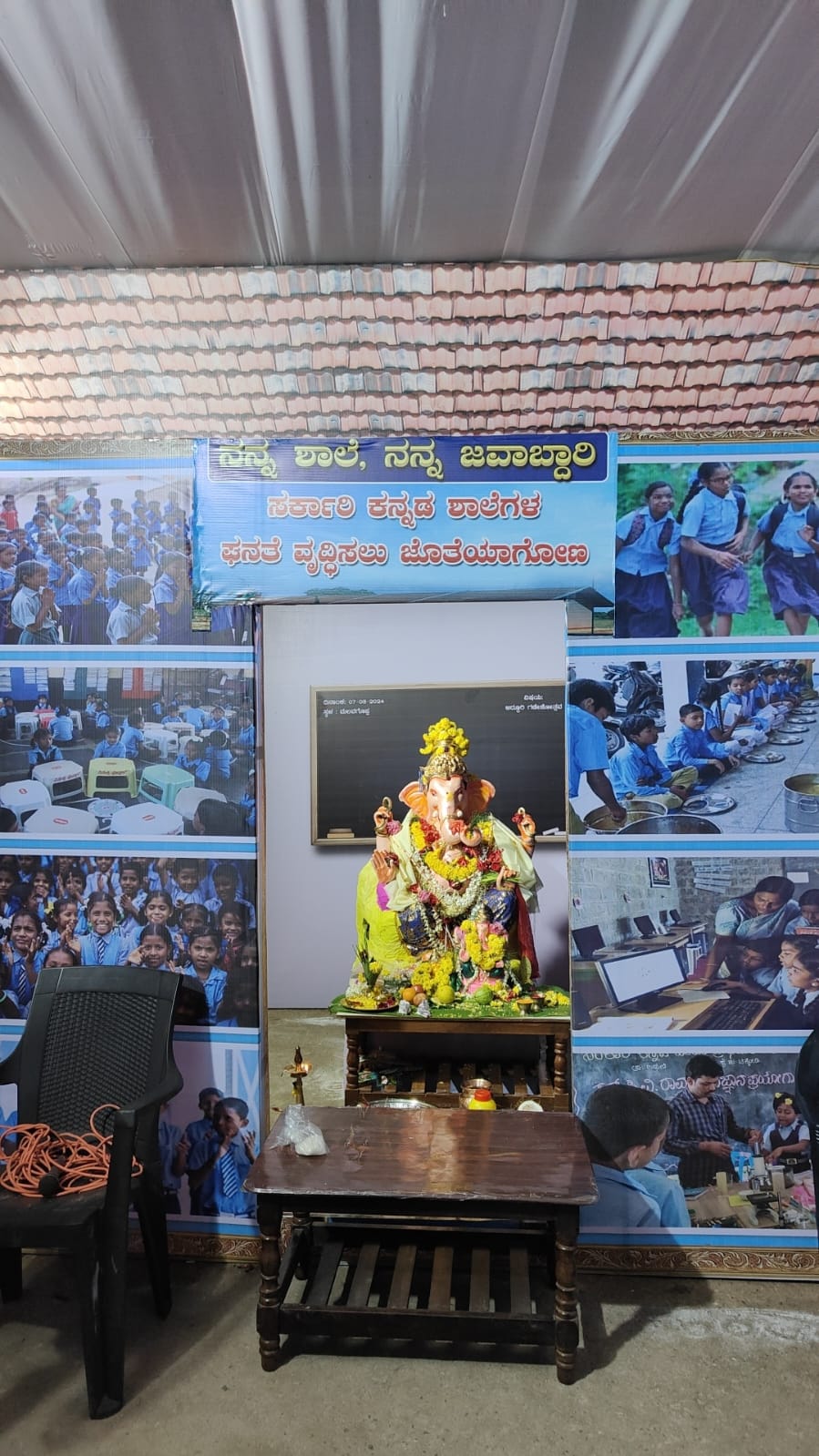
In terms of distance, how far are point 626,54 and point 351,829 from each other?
4.41 m

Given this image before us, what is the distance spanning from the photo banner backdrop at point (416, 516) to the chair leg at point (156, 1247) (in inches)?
86.9

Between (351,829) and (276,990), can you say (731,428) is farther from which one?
(276,990)

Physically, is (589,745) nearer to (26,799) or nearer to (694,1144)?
(694,1144)

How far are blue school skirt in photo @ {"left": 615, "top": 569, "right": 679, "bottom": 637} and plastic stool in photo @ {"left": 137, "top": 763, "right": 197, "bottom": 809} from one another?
178 centimetres

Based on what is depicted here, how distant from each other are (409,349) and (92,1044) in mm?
2838

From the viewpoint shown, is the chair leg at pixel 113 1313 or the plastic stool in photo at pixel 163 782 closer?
the chair leg at pixel 113 1313

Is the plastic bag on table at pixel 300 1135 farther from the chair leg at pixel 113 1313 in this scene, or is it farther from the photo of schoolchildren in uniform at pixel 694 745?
the photo of schoolchildren in uniform at pixel 694 745

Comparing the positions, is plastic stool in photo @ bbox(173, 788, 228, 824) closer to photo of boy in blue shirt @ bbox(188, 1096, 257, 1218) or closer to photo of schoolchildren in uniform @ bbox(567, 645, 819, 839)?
photo of boy in blue shirt @ bbox(188, 1096, 257, 1218)

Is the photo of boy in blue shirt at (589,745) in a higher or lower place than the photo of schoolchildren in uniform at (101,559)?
lower

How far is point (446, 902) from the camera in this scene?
4.77 meters

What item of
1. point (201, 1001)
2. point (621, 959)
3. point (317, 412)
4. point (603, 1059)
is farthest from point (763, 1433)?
point (317, 412)

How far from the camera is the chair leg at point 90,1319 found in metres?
3.12

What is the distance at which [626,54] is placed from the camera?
2.36 metres

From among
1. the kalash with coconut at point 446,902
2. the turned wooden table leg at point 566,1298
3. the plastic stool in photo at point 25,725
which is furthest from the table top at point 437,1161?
the plastic stool in photo at point 25,725
